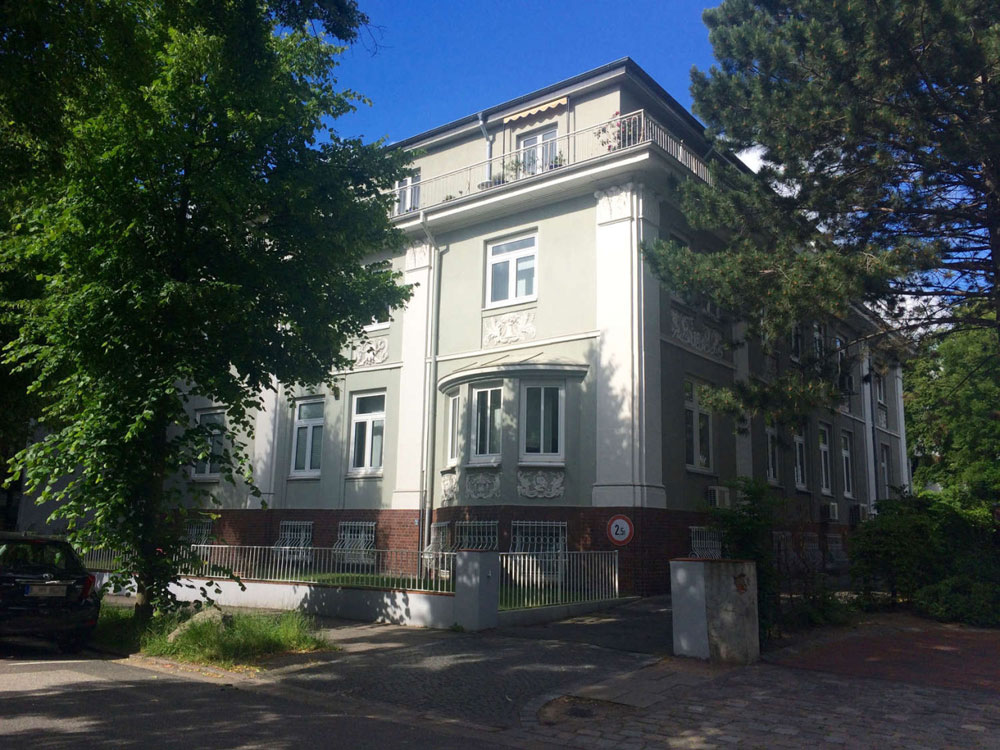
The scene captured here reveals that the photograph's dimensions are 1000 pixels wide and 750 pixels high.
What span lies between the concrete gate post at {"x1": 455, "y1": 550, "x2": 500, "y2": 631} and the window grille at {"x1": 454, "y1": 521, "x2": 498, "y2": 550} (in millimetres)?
4846

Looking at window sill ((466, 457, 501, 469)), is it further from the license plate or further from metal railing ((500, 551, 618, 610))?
the license plate

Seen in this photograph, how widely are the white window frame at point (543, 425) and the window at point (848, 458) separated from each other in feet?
46.6

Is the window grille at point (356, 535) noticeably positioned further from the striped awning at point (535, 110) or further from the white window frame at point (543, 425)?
the striped awning at point (535, 110)

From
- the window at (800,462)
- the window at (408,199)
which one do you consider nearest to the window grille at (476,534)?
the window at (408,199)

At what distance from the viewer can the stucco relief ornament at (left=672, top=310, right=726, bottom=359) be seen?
59.9 feet

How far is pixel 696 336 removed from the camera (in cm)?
1888

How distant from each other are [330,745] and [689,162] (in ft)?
52.5

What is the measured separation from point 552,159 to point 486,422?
268 inches

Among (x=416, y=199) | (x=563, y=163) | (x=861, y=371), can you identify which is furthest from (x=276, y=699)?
(x=861, y=371)

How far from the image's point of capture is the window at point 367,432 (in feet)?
69.0

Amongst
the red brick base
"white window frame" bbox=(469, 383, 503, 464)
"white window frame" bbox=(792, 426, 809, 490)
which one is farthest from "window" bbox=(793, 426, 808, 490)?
"white window frame" bbox=(469, 383, 503, 464)

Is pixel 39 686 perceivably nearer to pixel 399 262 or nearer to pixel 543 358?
pixel 543 358

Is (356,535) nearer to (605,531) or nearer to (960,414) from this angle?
(605,531)

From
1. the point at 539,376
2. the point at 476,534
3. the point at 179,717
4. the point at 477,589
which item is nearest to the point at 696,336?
the point at 539,376
